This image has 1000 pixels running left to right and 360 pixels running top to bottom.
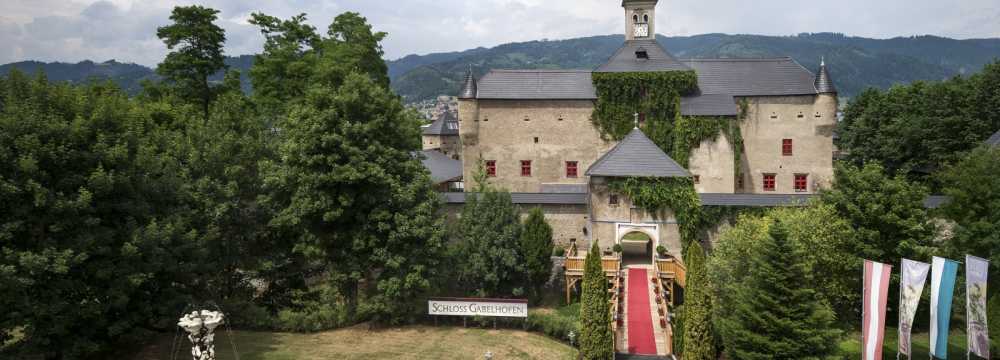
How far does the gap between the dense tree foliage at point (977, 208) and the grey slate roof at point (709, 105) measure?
12.4 m

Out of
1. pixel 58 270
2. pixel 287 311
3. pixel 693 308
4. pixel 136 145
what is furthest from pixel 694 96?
pixel 58 270

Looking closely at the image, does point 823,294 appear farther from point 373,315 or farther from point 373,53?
point 373,53

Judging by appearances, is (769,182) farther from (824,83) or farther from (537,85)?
(537,85)

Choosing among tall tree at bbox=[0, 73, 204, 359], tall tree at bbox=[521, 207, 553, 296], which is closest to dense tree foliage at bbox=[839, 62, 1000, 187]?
tall tree at bbox=[521, 207, 553, 296]

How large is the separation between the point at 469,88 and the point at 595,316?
65.7ft

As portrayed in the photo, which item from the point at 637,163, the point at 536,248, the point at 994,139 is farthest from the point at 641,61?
the point at 994,139

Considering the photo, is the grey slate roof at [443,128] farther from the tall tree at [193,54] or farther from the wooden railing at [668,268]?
the wooden railing at [668,268]

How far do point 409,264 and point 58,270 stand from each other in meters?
10.6

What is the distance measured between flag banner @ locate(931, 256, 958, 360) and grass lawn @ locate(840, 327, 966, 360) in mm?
4901

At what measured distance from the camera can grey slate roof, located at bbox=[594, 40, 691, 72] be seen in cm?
3531

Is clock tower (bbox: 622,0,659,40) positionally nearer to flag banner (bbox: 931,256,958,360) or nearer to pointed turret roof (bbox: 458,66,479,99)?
pointed turret roof (bbox: 458,66,479,99)

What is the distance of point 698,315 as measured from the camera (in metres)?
18.8

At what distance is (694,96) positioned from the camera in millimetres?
35094

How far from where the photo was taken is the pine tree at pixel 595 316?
760 inches
